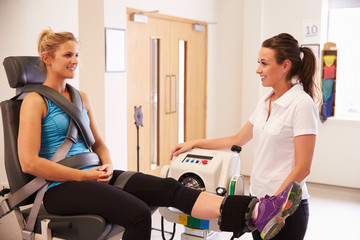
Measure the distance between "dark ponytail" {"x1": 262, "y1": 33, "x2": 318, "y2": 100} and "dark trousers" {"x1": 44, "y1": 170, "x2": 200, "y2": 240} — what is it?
0.62m

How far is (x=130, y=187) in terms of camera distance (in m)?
1.85

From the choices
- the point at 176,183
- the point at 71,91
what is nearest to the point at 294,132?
the point at 176,183

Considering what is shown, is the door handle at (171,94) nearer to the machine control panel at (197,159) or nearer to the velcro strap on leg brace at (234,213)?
the machine control panel at (197,159)

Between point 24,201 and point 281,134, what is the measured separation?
110cm

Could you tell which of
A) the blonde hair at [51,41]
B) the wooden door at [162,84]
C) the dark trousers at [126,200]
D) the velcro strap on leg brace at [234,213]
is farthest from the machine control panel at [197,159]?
the wooden door at [162,84]

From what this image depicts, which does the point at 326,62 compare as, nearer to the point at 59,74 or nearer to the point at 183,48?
the point at 183,48

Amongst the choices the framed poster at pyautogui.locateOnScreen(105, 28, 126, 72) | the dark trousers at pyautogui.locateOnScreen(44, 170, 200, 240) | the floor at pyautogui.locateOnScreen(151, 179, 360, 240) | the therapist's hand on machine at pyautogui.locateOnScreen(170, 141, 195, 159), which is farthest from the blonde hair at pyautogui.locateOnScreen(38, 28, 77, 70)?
the floor at pyautogui.locateOnScreen(151, 179, 360, 240)

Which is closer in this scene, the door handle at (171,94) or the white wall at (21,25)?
the white wall at (21,25)

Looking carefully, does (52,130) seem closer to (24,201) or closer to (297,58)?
(24,201)

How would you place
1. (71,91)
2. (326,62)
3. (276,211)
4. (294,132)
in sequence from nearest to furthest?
(276,211) < (294,132) < (71,91) < (326,62)

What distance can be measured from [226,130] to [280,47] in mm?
3393

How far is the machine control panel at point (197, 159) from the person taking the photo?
6.25ft

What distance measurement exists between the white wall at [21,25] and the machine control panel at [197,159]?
115 centimetres

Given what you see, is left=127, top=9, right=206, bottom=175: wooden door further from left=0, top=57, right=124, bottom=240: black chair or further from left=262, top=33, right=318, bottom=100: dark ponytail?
left=262, top=33, right=318, bottom=100: dark ponytail
